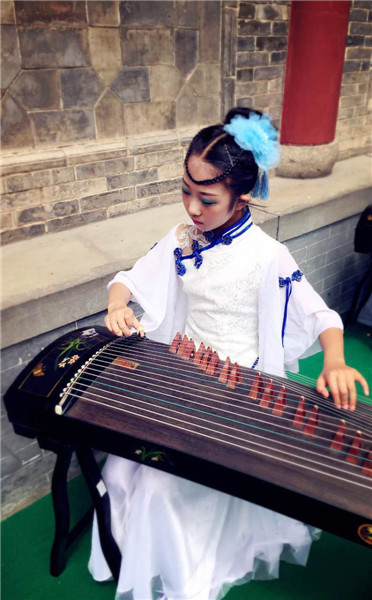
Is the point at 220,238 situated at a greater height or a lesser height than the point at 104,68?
lesser

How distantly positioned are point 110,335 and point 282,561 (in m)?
1.14

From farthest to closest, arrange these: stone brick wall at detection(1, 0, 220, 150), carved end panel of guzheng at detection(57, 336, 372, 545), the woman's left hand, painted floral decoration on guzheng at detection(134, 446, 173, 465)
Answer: stone brick wall at detection(1, 0, 220, 150)
the woman's left hand
painted floral decoration on guzheng at detection(134, 446, 173, 465)
carved end panel of guzheng at detection(57, 336, 372, 545)

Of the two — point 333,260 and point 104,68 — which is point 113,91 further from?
point 333,260

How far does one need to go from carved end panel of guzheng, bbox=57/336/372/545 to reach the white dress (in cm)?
23

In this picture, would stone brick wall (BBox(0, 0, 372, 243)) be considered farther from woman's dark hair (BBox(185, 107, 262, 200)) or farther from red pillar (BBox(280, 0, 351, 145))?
woman's dark hair (BBox(185, 107, 262, 200))

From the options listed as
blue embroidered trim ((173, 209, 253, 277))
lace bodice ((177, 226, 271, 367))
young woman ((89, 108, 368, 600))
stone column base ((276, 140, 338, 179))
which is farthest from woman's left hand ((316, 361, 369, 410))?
stone column base ((276, 140, 338, 179))

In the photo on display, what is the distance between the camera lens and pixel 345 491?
1.06 meters

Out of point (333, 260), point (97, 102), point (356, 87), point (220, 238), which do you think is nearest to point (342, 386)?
point (220, 238)

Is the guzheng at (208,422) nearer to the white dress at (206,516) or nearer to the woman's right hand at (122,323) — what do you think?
the woman's right hand at (122,323)

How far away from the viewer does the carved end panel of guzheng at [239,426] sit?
42.3 inches

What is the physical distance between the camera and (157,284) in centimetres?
181

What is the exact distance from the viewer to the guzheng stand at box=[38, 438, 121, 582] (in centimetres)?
159

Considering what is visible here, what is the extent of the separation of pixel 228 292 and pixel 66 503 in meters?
0.98

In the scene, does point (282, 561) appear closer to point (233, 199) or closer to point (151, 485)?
point (151, 485)
